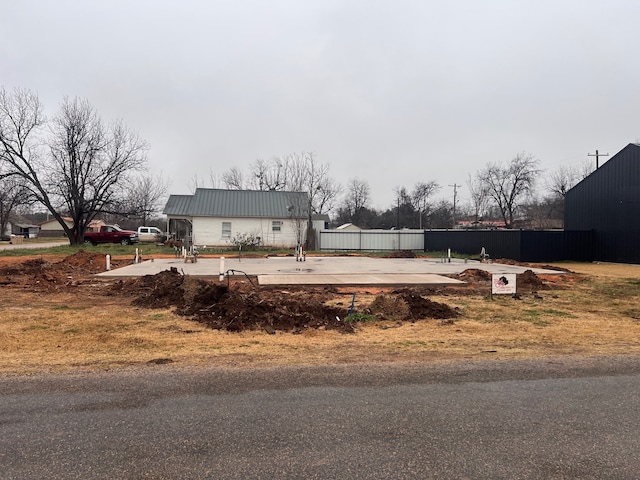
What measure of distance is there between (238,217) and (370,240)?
1174 cm

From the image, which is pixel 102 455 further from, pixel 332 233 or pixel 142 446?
pixel 332 233

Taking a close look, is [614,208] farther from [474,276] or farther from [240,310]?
[240,310]

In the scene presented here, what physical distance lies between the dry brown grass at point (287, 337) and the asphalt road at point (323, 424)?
0.77m

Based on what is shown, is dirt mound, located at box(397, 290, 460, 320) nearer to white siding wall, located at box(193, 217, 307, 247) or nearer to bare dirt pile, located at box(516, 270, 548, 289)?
bare dirt pile, located at box(516, 270, 548, 289)

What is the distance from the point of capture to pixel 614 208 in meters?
27.2

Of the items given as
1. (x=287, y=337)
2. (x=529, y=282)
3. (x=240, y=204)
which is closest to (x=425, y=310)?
(x=287, y=337)

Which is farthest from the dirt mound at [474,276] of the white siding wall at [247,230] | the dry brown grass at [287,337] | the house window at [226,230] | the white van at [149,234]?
the white van at [149,234]

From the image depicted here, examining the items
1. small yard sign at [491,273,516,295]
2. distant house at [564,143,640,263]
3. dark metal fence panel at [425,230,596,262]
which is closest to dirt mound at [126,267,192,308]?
small yard sign at [491,273,516,295]

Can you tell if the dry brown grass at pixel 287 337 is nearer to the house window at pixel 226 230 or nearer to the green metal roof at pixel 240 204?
the house window at pixel 226 230

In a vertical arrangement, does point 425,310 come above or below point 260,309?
below

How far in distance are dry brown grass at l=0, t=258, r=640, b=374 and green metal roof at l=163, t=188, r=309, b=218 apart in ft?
88.2

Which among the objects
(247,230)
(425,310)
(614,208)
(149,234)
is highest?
(614,208)

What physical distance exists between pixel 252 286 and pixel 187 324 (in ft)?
16.8

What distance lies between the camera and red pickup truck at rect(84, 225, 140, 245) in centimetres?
3969
